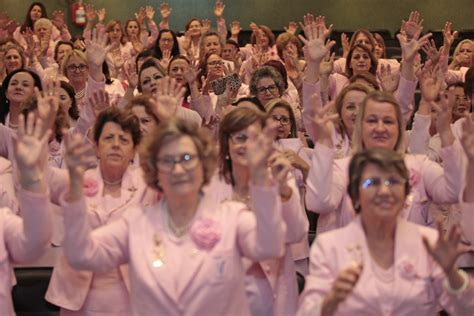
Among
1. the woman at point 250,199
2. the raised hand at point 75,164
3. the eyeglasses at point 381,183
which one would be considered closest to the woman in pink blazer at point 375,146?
the woman at point 250,199

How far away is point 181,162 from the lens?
2.57m

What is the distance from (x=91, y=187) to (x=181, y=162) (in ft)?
2.29

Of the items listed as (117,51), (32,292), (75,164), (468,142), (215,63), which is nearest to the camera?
(75,164)

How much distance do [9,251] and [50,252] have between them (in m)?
0.94

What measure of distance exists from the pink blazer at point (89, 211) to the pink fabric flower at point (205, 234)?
52cm

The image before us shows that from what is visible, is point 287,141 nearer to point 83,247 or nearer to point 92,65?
point 92,65

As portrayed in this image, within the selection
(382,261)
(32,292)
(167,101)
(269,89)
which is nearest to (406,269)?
(382,261)

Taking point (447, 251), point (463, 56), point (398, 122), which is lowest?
point (447, 251)

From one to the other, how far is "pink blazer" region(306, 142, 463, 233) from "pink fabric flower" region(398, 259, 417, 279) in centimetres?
60

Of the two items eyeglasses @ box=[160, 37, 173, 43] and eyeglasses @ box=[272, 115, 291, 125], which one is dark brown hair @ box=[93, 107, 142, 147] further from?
eyeglasses @ box=[160, 37, 173, 43]

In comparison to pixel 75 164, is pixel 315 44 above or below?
above

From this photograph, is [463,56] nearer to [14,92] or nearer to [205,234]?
[14,92]

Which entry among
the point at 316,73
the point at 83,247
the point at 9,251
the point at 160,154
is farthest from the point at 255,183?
the point at 316,73

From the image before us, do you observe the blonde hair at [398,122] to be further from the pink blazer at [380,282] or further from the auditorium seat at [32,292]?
the auditorium seat at [32,292]
